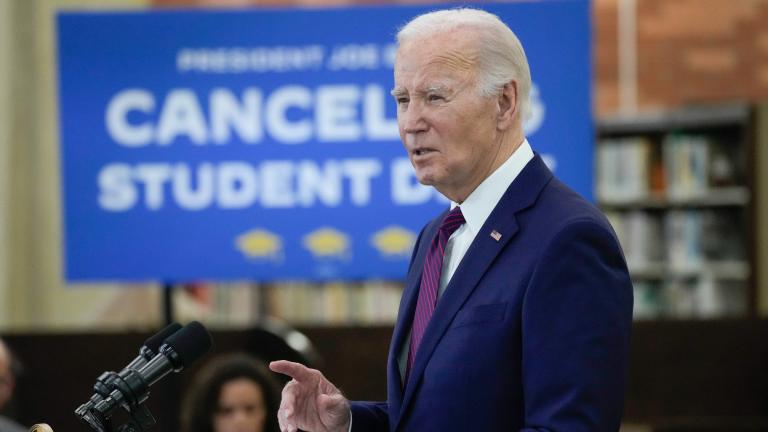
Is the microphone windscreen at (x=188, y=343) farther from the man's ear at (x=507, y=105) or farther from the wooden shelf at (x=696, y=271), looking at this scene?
the wooden shelf at (x=696, y=271)

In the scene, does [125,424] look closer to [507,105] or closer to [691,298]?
[507,105]

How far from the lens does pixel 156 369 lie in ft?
5.33

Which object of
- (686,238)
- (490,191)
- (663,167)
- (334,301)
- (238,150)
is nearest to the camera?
(490,191)

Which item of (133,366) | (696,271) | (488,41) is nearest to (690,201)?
(696,271)

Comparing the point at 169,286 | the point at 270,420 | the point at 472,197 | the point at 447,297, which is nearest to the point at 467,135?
the point at 472,197

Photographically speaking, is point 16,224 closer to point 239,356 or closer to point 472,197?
point 239,356

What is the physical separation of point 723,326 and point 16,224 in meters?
3.52

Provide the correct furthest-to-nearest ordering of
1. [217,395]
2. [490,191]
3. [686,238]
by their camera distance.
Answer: [686,238] < [217,395] < [490,191]

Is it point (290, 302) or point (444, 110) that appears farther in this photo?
point (290, 302)

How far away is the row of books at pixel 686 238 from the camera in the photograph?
707cm

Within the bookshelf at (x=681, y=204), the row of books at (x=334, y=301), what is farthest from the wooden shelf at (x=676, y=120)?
the row of books at (x=334, y=301)

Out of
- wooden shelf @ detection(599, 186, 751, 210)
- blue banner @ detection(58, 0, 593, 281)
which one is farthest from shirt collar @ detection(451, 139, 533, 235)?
wooden shelf @ detection(599, 186, 751, 210)

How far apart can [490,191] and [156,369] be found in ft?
1.81

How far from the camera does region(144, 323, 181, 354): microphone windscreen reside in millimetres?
1665
